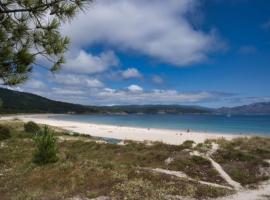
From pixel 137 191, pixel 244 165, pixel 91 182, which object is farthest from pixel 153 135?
pixel 137 191

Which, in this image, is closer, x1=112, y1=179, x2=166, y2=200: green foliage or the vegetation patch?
x1=112, y1=179, x2=166, y2=200: green foliage

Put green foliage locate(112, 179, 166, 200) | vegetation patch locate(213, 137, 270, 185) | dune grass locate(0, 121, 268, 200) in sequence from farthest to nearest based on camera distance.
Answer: vegetation patch locate(213, 137, 270, 185) → dune grass locate(0, 121, 268, 200) → green foliage locate(112, 179, 166, 200)

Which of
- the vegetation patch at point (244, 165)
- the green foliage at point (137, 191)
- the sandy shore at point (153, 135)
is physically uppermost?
the sandy shore at point (153, 135)

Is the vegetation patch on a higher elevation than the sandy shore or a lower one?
lower

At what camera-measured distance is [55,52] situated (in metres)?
9.48

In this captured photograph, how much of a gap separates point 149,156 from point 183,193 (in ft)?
42.7

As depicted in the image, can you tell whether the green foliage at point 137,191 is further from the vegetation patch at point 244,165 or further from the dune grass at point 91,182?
the vegetation patch at point 244,165

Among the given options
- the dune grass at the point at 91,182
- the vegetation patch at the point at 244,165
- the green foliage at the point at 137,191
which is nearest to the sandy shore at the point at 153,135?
the vegetation patch at the point at 244,165

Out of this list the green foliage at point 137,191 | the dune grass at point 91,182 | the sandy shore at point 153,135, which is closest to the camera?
the green foliage at point 137,191

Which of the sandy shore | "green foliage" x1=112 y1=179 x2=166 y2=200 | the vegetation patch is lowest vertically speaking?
"green foliage" x1=112 y1=179 x2=166 y2=200

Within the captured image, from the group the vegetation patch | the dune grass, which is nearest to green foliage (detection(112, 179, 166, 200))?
the dune grass

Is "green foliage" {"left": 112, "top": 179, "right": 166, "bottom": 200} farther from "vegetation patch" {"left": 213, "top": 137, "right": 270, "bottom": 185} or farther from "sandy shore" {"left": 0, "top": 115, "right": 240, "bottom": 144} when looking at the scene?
"sandy shore" {"left": 0, "top": 115, "right": 240, "bottom": 144}

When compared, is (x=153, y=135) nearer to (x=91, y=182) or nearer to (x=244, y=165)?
(x=244, y=165)

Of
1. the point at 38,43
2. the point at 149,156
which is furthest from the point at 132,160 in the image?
the point at 38,43
